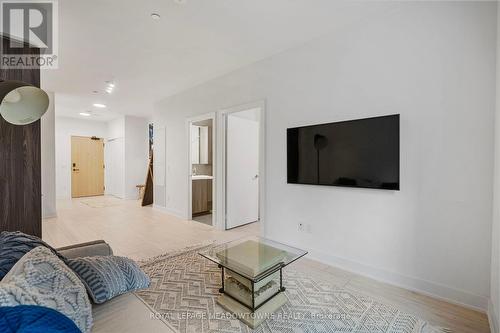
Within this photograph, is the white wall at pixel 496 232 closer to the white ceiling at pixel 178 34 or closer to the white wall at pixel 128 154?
the white ceiling at pixel 178 34

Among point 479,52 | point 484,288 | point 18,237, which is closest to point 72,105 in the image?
point 18,237

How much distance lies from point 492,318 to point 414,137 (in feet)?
4.74

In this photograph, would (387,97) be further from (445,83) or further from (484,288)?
(484,288)

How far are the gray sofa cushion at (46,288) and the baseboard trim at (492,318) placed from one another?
2.42 metres

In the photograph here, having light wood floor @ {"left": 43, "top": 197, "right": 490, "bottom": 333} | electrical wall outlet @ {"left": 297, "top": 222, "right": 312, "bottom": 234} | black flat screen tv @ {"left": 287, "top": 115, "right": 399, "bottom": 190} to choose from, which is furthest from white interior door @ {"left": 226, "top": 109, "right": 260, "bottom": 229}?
electrical wall outlet @ {"left": 297, "top": 222, "right": 312, "bottom": 234}

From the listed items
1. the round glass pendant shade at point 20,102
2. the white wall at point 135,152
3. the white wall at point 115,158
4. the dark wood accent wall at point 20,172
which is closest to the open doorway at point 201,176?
the dark wood accent wall at point 20,172

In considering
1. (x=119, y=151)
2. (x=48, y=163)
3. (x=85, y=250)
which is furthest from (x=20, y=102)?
(x=119, y=151)

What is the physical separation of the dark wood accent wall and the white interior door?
2472 mm

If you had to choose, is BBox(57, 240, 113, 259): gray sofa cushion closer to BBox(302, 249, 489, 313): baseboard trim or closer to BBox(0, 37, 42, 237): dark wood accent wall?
BBox(0, 37, 42, 237): dark wood accent wall

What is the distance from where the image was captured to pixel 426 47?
2119 millimetres

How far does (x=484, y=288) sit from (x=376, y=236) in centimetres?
82

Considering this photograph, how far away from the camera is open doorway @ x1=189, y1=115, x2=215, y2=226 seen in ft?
16.8

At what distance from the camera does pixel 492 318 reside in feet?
5.64

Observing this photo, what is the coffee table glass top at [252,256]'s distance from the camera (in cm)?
174
